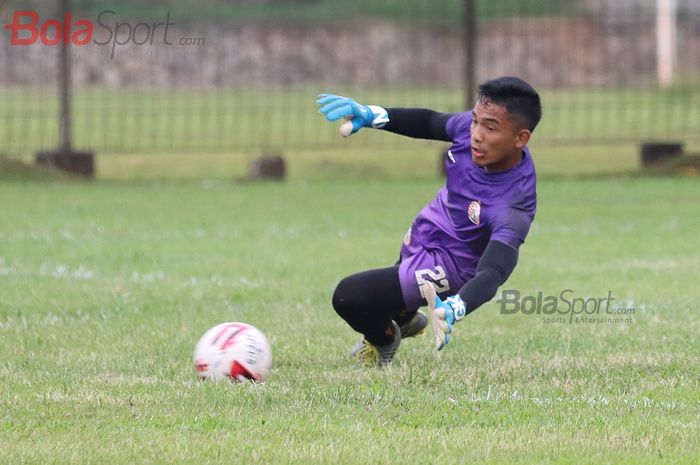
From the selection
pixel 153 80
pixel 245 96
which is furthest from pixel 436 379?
pixel 153 80

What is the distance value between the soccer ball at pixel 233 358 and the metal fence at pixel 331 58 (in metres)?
19.4

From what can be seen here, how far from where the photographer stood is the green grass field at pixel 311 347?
4793 millimetres

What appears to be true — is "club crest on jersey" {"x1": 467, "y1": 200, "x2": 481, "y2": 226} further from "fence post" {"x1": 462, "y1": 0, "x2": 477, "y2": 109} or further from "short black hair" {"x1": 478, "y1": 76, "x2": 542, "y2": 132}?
"fence post" {"x1": 462, "y1": 0, "x2": 477, "y2": 109}

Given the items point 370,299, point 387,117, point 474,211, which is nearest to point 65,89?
point 387,117

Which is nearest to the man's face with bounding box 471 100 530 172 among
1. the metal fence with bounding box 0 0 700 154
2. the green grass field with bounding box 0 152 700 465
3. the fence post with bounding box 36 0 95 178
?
the green grass field with bounding box 0 152 700 465

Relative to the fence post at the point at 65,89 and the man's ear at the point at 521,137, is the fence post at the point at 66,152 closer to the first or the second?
the fence post at the point at 65,89

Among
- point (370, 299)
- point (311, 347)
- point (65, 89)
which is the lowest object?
point (311, 347)

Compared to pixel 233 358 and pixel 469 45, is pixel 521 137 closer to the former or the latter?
pixel 233 358

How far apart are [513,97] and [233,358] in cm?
175

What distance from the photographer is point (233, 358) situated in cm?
599

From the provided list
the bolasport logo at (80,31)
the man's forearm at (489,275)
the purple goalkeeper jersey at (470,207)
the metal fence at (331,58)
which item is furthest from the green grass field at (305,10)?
the man's forearm at (489,275)

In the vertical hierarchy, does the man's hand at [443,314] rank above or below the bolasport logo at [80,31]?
below

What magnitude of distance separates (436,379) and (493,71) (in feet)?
86.5

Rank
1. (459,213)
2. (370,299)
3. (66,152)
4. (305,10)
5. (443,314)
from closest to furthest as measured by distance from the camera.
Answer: (443,314) → (459,213) → (370,299) → (66,152) → (305,10)
